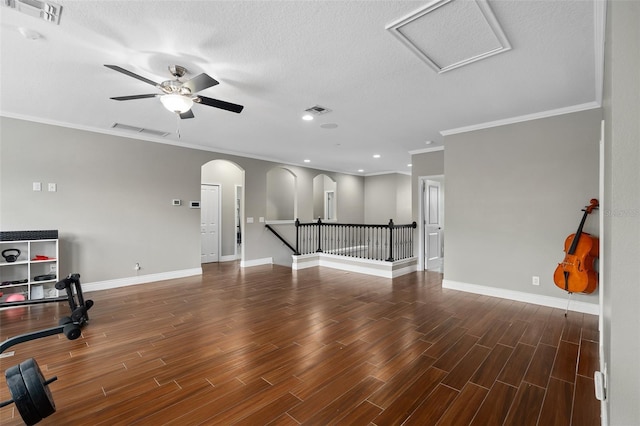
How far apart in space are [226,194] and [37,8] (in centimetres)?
645

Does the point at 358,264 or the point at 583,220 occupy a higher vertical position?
the point at 583,220

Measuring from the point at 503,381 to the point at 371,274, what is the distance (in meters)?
4.03

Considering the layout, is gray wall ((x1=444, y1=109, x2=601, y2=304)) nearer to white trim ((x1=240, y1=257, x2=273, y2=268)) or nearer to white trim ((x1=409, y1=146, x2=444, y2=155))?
white trim ((x1=409, y1=146, x2=444, y2=155))

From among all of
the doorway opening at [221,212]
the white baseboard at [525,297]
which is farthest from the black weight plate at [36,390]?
the doorway opening at [221,212]

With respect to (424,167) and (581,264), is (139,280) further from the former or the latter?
(581,264)

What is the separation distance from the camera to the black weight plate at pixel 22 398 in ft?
4.93

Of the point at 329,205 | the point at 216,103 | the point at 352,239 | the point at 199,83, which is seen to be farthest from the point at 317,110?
the point at 329,205

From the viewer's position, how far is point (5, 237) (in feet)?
13.0

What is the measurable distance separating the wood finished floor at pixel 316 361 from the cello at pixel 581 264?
1.48 ft

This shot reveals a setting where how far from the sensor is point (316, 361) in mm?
2611

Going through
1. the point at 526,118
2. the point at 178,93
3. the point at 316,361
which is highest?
the point at 526,118

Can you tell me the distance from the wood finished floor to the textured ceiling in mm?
2732

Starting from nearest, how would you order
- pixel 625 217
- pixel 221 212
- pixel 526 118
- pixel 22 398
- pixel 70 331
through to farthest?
pixel 625 217 → pixel 22 398 → pixel 70 331 → pixel 526 118 → pixel 221 212

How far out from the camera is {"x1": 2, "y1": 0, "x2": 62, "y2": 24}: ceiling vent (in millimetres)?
1974
